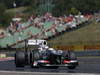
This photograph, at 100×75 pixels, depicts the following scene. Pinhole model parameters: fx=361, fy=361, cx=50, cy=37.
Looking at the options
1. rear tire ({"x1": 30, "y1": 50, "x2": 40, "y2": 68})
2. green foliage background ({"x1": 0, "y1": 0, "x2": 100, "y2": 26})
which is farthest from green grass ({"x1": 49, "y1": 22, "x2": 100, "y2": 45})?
rear tire ({"x1": 30, "y1": 50, "x2": 40, "y2": 68})

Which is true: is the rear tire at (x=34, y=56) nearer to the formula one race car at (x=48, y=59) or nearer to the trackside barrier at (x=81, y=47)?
the formula one race car at (x=48, y=59)

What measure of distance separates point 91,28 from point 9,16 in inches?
1577

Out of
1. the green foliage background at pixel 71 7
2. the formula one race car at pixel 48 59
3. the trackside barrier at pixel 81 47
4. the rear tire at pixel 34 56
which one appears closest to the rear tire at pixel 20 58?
the formula one race car at pixel 48 59

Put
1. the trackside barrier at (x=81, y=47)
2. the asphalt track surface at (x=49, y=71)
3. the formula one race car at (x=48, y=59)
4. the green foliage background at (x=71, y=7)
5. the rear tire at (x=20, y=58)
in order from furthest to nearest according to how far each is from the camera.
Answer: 1. the green foliage background at (x=71, y=7)
2. the trackside barrier at (x=81, y=47)
3. the rear tire at (x=20, y=58)
4. the formula one race car at (x=48, y=59)
5. the asphalt track surface at (x=49, y=71)

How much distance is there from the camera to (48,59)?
1548cm

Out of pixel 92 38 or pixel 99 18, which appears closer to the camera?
pixel 92 38

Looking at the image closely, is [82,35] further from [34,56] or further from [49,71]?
[49,71]

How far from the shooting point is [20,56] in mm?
15734

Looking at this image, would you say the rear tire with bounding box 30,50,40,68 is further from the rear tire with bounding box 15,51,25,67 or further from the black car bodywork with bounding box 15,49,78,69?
the rear tire with bounding box 15,51,25,67

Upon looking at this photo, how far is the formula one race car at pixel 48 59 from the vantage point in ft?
50.0

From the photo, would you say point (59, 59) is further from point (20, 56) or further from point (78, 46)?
point (78, 46)

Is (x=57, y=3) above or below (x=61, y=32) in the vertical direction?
above

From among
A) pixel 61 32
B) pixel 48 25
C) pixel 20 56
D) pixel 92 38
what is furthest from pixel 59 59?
pixel 48 25

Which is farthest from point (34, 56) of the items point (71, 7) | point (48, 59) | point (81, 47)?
point (71, 7)
